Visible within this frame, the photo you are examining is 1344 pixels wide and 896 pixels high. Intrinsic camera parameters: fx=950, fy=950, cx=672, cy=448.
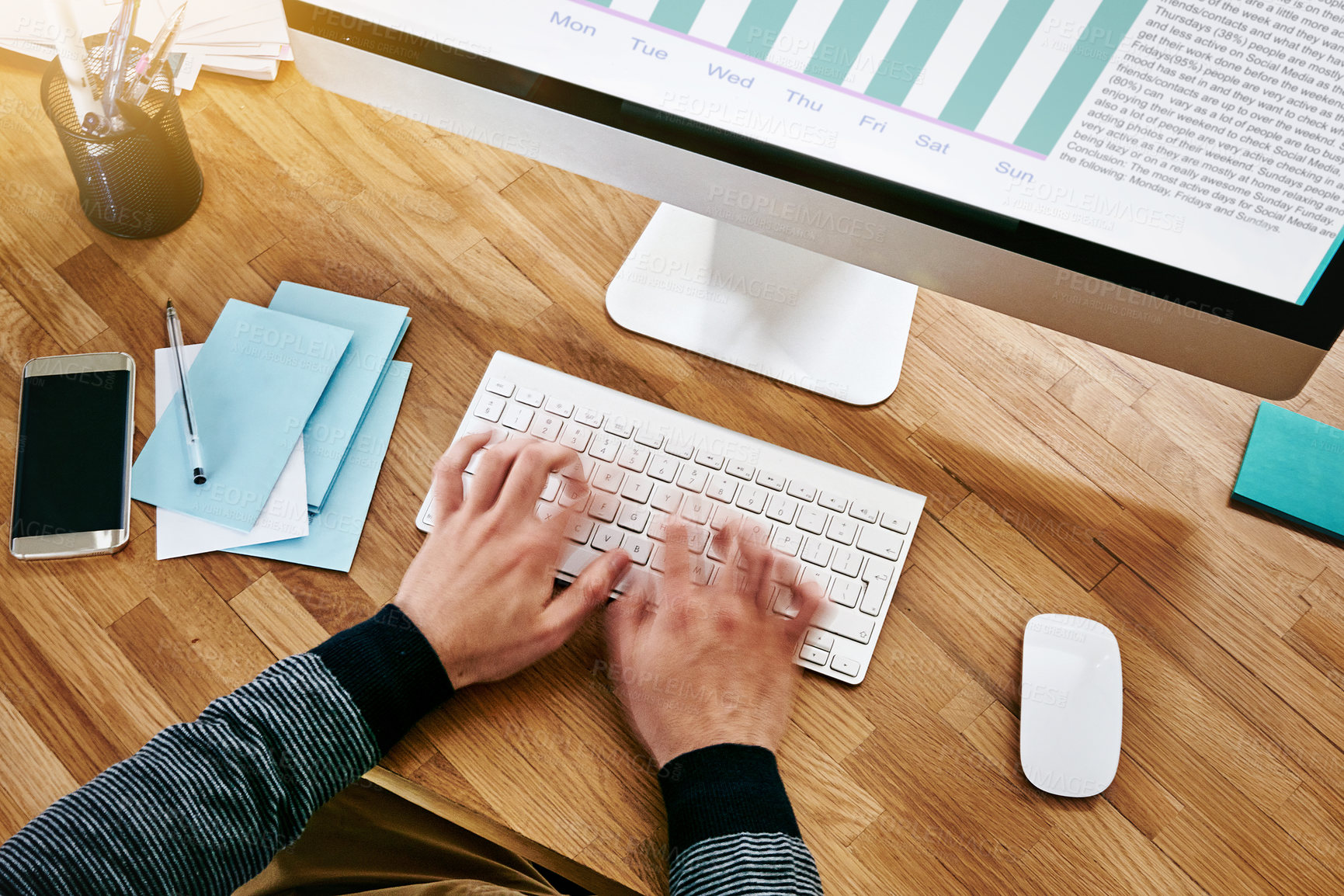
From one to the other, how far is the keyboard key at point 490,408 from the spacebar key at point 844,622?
0.95 feet

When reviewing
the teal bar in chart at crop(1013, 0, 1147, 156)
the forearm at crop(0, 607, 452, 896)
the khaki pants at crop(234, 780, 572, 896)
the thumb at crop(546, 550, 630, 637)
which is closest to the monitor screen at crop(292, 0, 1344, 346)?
the teal bar in chart at crop(1013, 0, 1147, 156)

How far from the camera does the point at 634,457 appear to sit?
73 cm

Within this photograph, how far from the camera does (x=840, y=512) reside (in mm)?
720

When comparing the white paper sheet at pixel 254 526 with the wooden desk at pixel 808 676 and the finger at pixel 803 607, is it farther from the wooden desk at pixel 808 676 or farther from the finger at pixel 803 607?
the finger at pixel 803 607

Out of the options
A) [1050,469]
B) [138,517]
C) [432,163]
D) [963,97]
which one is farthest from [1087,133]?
[138,517]

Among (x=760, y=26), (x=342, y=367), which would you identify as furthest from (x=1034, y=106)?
(x=342, y=367)

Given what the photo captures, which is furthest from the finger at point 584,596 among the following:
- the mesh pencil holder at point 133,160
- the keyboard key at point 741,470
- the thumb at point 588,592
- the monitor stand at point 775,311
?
the mesh pencil holder at point 133,160

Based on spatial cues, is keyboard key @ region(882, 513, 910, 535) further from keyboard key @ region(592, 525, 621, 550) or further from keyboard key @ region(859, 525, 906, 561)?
keyboard key @ region(592, 525, 621, 550)

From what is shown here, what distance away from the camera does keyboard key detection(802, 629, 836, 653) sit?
688mm

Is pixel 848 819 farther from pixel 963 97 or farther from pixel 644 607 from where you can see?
pixel 963 97

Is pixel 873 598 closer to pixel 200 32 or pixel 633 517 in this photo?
pixel 633 517

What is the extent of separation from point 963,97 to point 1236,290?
210 millimetres

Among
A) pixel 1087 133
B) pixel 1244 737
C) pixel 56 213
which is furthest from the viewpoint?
pixel 56 213

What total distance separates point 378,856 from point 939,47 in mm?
684
